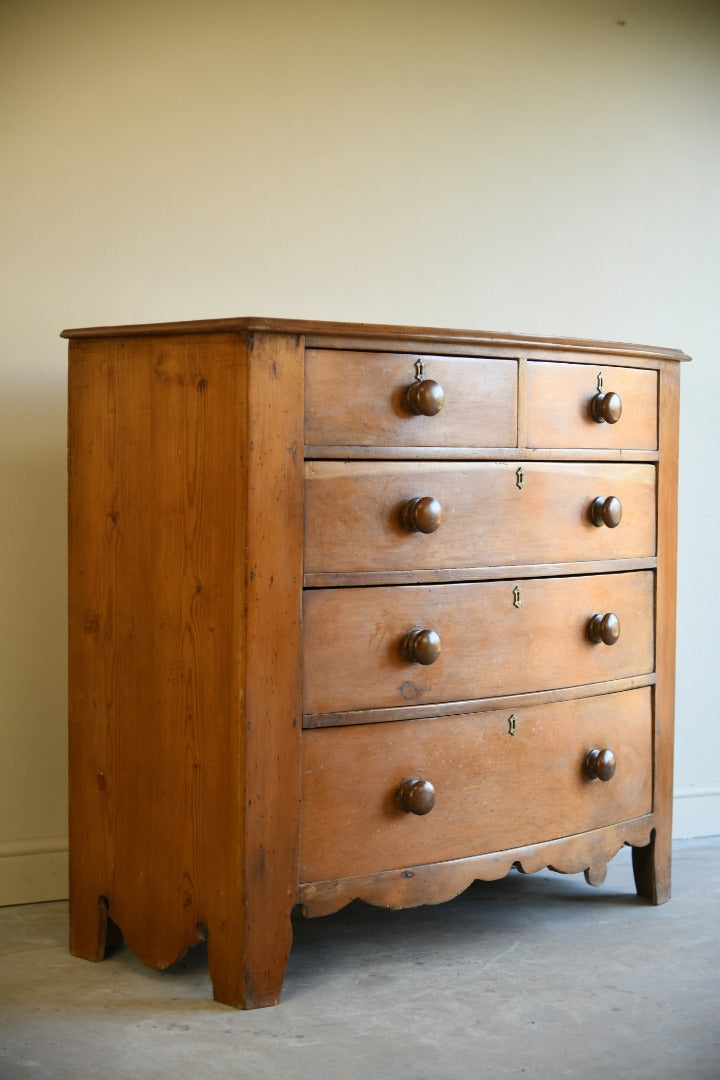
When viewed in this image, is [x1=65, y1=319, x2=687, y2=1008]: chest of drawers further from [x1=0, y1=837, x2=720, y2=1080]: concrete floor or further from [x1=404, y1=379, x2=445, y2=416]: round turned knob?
[x1=0, y1=837, x2=720, y2=1080]: concrete floor

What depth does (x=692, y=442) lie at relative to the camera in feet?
10.7

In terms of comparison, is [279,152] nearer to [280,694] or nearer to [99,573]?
[99,573]

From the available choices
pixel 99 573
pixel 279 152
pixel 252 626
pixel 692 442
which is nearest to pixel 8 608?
pixel 99 573

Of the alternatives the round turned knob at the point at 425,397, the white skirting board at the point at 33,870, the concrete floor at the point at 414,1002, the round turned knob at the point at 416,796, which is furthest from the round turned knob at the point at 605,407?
the white skirting board at the point at 33,870

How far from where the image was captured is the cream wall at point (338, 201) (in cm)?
265

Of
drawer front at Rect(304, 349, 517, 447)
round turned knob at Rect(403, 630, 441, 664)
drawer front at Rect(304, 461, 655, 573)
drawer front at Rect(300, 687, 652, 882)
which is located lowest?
drawer front at Rect(300, 687, 652, 882)

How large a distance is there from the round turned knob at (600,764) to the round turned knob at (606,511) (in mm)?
466

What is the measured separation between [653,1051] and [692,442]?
5.73ft

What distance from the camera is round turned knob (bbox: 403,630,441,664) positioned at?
2.18 metres

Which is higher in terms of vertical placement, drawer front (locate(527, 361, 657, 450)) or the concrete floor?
drawer front (locate(527, 361, 657, 450))

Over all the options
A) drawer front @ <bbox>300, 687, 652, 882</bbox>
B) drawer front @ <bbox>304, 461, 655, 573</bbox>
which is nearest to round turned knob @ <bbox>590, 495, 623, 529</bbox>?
drawer front @ <bbox>304, 461, 655, 573</bbox>

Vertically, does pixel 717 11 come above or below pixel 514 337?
above

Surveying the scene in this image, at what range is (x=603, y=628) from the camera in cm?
244

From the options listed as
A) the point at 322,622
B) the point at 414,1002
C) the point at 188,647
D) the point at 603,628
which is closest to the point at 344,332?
the point at 322,622
